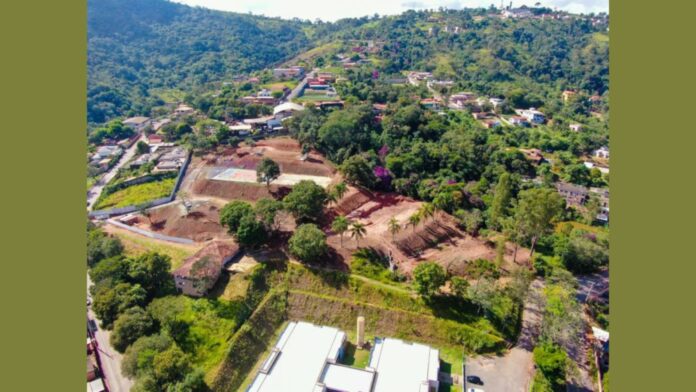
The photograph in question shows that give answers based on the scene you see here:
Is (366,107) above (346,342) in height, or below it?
above

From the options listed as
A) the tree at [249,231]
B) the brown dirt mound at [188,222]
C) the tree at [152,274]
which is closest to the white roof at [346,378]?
the tree at [249,231]

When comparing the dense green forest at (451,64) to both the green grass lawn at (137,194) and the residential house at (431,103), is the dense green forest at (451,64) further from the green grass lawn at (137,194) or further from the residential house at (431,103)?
the green grass lawn at (137,194)

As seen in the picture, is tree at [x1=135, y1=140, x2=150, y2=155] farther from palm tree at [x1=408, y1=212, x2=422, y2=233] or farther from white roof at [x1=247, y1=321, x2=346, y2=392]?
palm tree at [x1=408, y1=212, x2=422, y2=233]

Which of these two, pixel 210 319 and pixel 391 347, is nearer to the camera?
pixel 391 347

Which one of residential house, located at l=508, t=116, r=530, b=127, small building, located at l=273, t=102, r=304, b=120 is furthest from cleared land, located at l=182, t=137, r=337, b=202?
residential house, located at l=508, t=116, r=530, b=127

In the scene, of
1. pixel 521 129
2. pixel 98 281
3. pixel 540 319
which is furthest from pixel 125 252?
pixel 521 129

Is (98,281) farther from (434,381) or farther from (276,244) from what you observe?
(434,381)

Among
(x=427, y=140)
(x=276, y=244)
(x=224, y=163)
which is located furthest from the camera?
(x=427, y=140)
